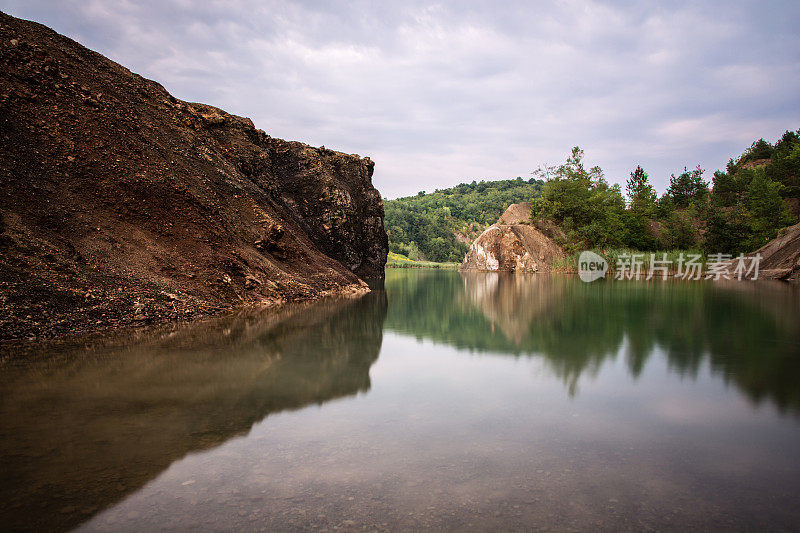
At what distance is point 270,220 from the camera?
1792 centimetres

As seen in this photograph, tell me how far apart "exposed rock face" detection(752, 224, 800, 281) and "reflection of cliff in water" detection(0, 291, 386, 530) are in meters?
34.0

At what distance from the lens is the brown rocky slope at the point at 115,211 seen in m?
9.15

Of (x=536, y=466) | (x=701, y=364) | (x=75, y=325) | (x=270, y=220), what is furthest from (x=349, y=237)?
(x=536, y=466)

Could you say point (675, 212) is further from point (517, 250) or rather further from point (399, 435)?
point (399, 435)

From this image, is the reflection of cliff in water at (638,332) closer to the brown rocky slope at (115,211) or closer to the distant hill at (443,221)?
the brown rocky slope at (115,211)

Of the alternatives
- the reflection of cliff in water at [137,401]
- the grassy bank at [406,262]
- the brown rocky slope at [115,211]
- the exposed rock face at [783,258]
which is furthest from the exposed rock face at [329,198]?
the grassy bank at [406,262]

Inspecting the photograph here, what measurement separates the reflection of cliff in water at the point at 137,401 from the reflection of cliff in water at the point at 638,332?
2.92 m

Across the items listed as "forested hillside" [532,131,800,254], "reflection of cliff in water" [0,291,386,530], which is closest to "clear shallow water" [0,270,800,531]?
"reflection of cliff in water" [0,291,386,530]

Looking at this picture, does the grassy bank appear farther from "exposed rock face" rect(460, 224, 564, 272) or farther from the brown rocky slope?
the brown rocky slope

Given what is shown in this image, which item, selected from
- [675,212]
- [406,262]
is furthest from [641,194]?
[406,262]

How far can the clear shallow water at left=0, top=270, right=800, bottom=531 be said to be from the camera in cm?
286

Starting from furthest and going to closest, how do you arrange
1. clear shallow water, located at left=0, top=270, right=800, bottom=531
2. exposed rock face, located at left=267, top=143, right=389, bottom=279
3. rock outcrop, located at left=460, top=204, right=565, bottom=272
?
rock outcrop, located at left=460, top=204, right=565, bottom=272 < exposed rock face, located at left=267, top=143, right=389, bottom=279 < clear shallow water, located at left=0, top=270, right=800, bottom=531

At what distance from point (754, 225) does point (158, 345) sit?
5136 centimetres

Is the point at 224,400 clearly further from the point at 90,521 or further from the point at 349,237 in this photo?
the point at 349,237
